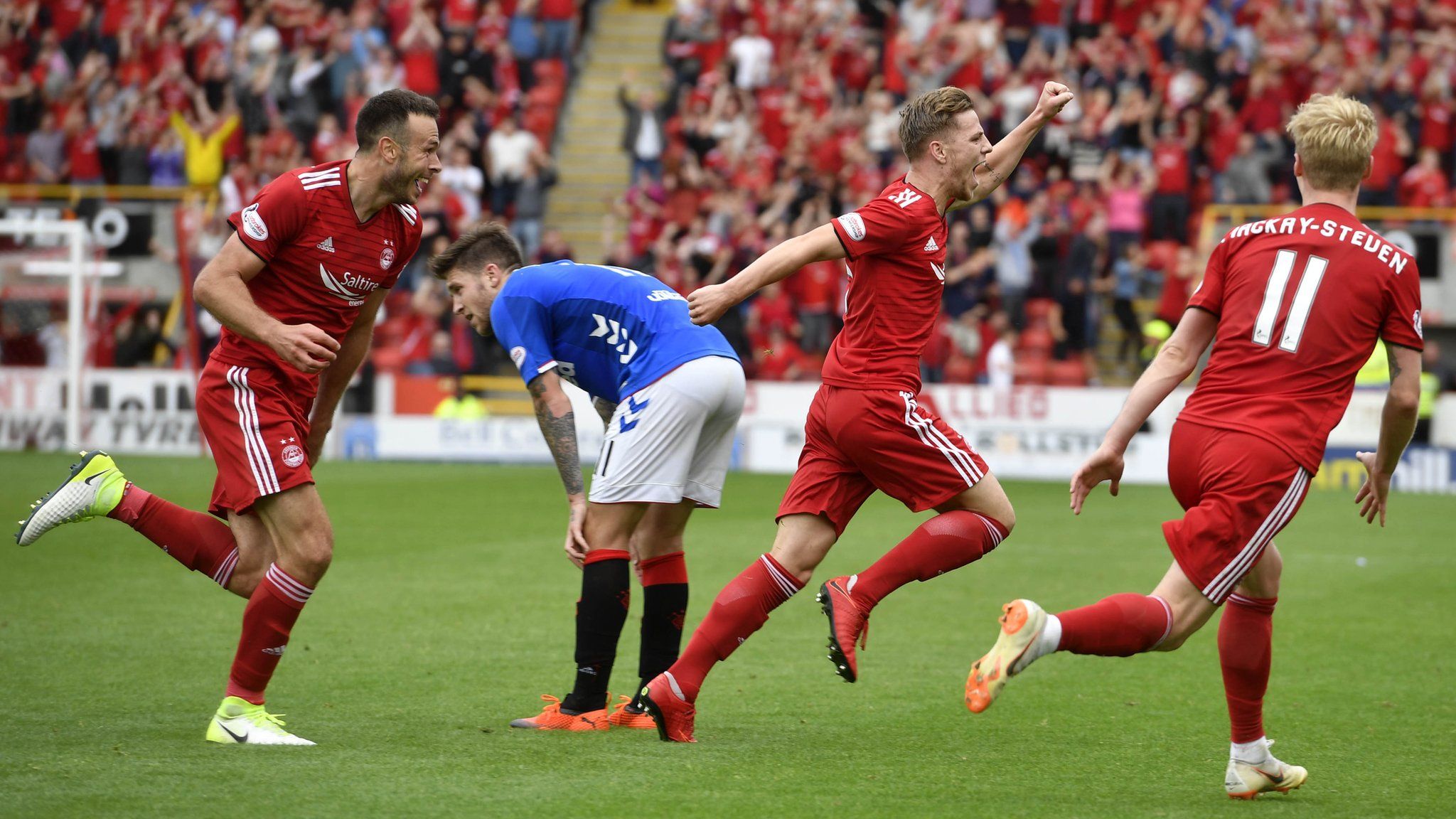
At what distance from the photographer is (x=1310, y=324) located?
470 centimetres

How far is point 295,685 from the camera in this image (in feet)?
22.1

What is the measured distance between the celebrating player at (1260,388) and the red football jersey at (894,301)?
3.63 feet

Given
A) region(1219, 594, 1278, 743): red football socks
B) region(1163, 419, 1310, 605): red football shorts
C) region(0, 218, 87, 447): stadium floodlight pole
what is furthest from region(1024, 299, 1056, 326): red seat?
region(1163, 419, 1310, 605): red football shorts

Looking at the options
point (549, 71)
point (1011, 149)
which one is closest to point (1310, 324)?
point (1011, 149)

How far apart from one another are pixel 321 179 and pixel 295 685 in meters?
2.26

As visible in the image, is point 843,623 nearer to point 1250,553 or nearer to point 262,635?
point 1250,553

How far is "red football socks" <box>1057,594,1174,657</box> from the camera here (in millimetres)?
4582

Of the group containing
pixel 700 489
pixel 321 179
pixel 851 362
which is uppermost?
pixel 321 179

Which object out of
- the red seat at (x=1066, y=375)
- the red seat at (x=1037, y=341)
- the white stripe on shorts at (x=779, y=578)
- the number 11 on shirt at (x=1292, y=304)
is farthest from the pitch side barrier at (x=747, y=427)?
the number 11 on shirt at (x=1292, y=304)

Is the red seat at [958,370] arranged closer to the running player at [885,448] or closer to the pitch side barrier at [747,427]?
the pitch side barrier at [747,427]

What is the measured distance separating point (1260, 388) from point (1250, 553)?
0.50m

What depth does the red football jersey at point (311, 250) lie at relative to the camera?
561 centimetres

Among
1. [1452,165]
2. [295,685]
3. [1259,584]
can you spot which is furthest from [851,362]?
[1452,165]

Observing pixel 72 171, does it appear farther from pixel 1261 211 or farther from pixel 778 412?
pixel 1261 211
